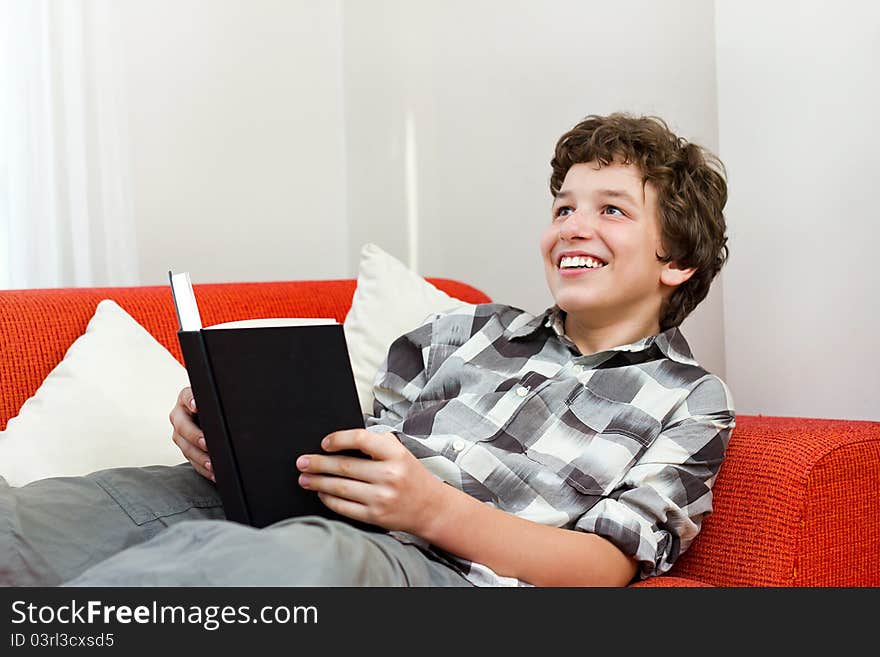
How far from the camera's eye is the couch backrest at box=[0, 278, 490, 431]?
4.72ft

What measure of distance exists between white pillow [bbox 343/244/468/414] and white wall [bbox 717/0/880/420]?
558 millimetres

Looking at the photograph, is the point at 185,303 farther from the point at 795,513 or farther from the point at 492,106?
the point at 492,106

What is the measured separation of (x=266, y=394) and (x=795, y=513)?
0.62 m

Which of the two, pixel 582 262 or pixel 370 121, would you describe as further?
pixel 370 121

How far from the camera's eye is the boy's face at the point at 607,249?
1.36 m

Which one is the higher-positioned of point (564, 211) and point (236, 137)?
point (236, 137)

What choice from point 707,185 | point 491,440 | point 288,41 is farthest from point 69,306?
point 288,41

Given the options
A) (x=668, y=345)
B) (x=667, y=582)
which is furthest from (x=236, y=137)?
(x=667, y=582)

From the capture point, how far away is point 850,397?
1643mm

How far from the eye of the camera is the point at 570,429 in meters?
1.26

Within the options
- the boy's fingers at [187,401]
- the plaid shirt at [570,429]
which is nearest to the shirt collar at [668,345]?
the plaid shirt at [570,429]

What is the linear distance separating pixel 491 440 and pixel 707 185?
1.66 feet

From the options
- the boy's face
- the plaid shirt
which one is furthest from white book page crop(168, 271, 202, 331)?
the boy's face

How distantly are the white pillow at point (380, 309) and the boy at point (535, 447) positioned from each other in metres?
0.11
